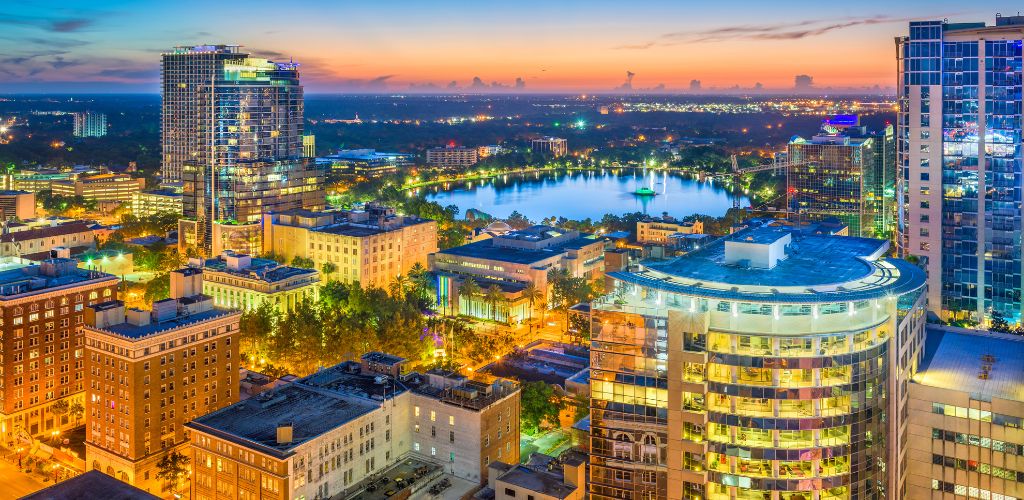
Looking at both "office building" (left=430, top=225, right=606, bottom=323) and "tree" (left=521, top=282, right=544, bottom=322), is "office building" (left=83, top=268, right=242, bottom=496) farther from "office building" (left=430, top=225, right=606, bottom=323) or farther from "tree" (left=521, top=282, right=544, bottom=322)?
"tree" (left=521, top=282, right=544, bottom=322)

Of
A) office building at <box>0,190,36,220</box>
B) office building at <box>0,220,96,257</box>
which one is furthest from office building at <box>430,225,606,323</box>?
office building at <box>0,190,36,220</box>

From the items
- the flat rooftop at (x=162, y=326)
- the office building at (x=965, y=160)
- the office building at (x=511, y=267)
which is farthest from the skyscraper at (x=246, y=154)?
the office building at (x=965, y=160)

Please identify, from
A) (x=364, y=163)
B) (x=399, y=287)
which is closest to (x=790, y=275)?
(x=399, y=287)

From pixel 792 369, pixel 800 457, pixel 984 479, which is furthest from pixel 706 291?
pixel 984 479

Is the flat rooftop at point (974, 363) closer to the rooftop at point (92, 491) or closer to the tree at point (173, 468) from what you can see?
the rooftop at point (92, 491)

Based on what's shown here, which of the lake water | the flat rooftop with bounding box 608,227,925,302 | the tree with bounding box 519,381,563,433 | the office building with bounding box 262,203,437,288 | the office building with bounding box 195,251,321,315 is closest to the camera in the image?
the flat rooftop with bounding box 608,227,925,302

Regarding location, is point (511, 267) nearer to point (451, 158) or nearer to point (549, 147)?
point (451, 158)

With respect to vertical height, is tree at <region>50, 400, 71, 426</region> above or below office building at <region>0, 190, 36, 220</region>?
below
